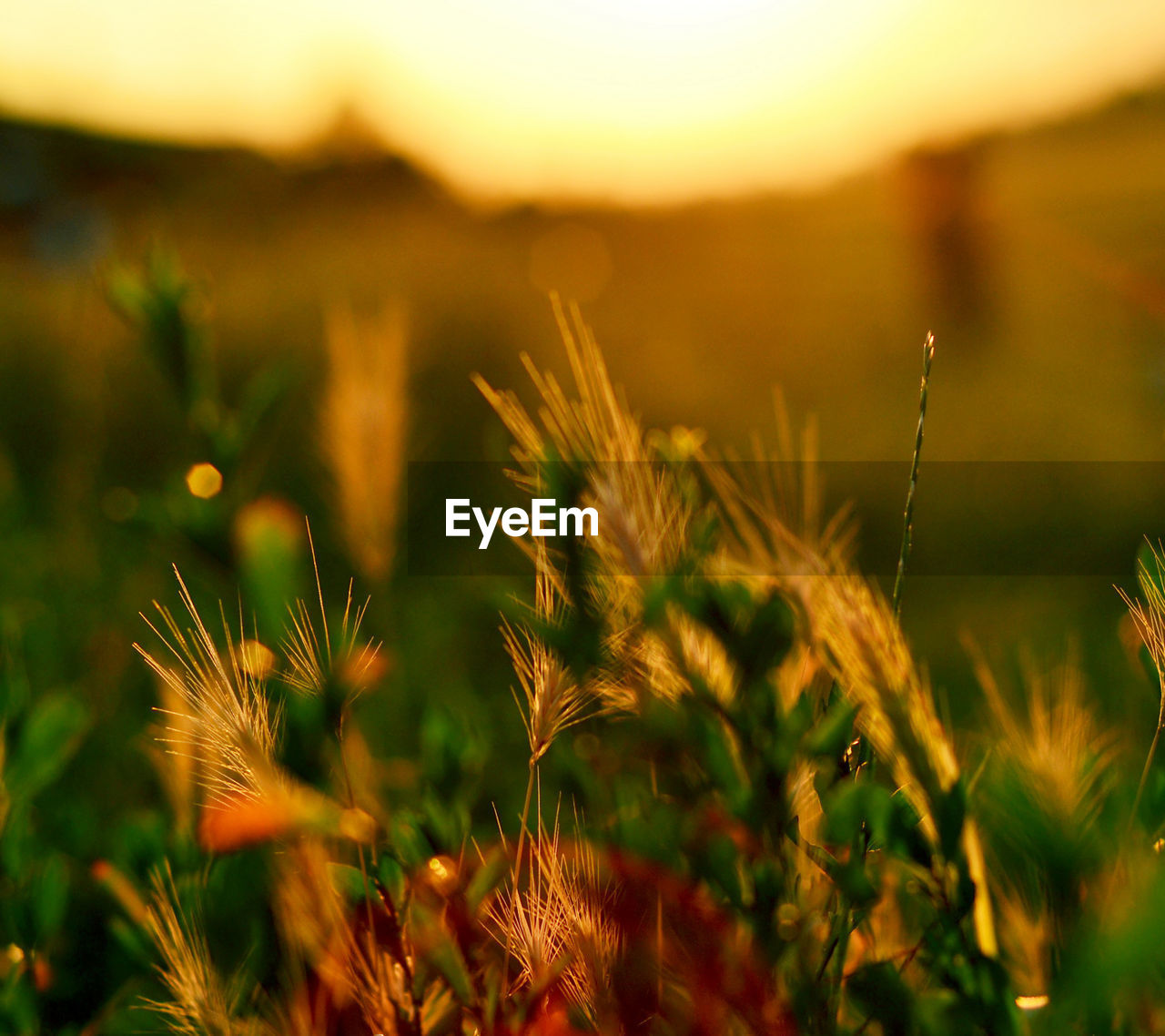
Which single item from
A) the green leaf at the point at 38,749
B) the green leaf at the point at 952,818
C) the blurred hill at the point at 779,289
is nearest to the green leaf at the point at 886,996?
the green leaf at the point at 952,818

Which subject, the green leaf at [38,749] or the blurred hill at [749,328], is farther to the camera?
the blurred hill at [749,328]

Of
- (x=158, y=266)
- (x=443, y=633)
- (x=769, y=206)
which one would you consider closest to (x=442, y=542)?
(x=443, y=633)

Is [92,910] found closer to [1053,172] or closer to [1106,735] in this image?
[1106,735]

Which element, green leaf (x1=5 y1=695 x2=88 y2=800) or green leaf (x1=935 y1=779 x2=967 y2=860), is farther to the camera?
green leaf (x1=5 y1=695 x2=88 y2=800)

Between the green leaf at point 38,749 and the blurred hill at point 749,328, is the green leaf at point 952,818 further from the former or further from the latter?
the blurred hill at point 749,328

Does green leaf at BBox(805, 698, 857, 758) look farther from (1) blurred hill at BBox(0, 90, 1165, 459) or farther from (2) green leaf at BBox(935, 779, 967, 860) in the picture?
(1) blurred hill at BBox(0, 90, 1165, 459)

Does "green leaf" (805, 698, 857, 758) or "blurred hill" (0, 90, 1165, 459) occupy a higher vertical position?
"blurred hill" (0, 90, 1165, 459)

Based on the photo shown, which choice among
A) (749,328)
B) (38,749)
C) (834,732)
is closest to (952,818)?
(834,732)

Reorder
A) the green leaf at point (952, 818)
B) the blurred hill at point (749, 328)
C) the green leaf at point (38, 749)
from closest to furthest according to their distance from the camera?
the green leaf at point (952, 818), the green leaf at point (38, 749), the blurred hill at point (749, 328)

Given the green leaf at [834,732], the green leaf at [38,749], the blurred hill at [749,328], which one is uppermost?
the blurred hill at [749,328]

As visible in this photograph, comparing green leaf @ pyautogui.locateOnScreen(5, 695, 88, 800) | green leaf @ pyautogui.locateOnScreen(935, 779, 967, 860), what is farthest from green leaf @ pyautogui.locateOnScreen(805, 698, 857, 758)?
green leaf @ pyautogui.locateOnScreen(5, 695, 88, 800)

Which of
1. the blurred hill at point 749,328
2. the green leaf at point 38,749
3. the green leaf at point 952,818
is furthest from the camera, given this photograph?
the blurred hill at point 749,328
